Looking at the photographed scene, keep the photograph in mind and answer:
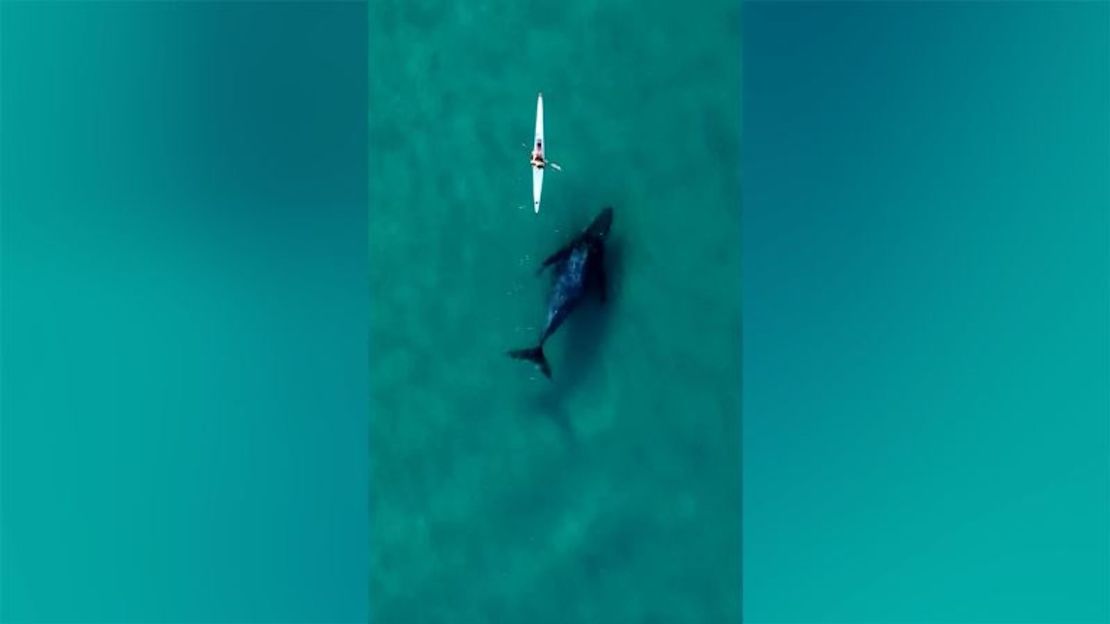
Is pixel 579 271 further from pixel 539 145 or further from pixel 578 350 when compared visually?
pixel 539 145

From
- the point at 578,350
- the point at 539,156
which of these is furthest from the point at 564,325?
the point at 539,156

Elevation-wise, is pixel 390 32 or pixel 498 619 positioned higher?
pixel 390 32

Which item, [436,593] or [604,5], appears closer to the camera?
[604,5]

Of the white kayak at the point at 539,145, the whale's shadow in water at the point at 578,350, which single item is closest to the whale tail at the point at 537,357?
the whale's shadow in water at the point at 578,350

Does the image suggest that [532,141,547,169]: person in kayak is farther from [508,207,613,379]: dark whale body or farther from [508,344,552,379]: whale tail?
[508,344,552,379]: whale tail

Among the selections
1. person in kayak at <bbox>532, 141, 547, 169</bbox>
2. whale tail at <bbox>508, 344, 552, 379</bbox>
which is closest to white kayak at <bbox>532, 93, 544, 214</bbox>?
person in kayak at <bbox>532, 141, 547, 169</bbox>

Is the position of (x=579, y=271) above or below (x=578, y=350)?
above

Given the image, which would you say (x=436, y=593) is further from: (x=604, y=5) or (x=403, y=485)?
(x=604, y=5)

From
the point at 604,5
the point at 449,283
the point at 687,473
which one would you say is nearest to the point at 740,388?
the point at 687,473
